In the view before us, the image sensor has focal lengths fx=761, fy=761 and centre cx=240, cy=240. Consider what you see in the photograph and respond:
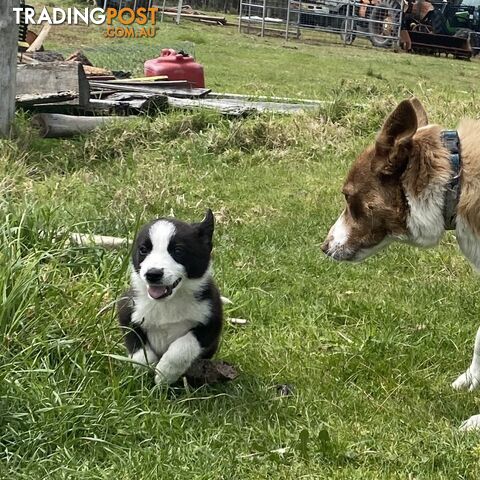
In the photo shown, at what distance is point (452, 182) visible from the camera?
11.2ft

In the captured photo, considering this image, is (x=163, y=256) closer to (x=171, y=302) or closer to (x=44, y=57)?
(x=171, y=302)

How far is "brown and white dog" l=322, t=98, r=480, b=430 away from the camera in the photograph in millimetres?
3420

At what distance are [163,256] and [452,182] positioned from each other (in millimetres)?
1347

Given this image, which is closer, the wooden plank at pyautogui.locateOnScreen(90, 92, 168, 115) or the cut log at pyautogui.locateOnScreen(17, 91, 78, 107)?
the cut log at pyautogui.locateOnScreen(17, 91, 78, 107)

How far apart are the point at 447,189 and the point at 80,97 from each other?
619 cm

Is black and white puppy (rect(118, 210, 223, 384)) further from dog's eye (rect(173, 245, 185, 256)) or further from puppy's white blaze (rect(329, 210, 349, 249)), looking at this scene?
puppy's white blaze (rect(329, 210, 349, 249))

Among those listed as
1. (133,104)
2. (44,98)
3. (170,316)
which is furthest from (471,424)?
(133,104)

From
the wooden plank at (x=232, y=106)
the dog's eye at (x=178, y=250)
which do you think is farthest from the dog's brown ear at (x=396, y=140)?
the wooden plank at (x=232, y=106)

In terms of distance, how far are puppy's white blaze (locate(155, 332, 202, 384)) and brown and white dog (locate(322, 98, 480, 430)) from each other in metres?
1.02

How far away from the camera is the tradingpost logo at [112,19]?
2270cm

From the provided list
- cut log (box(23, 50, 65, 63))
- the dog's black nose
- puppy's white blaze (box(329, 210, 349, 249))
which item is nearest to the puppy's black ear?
the dog's black nose

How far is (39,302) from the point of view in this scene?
12.4 feet

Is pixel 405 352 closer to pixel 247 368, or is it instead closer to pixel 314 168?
pixel 247 368

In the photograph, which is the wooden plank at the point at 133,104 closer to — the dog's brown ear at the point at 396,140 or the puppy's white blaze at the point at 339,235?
the puppy's white blaze at the point at 339,235
